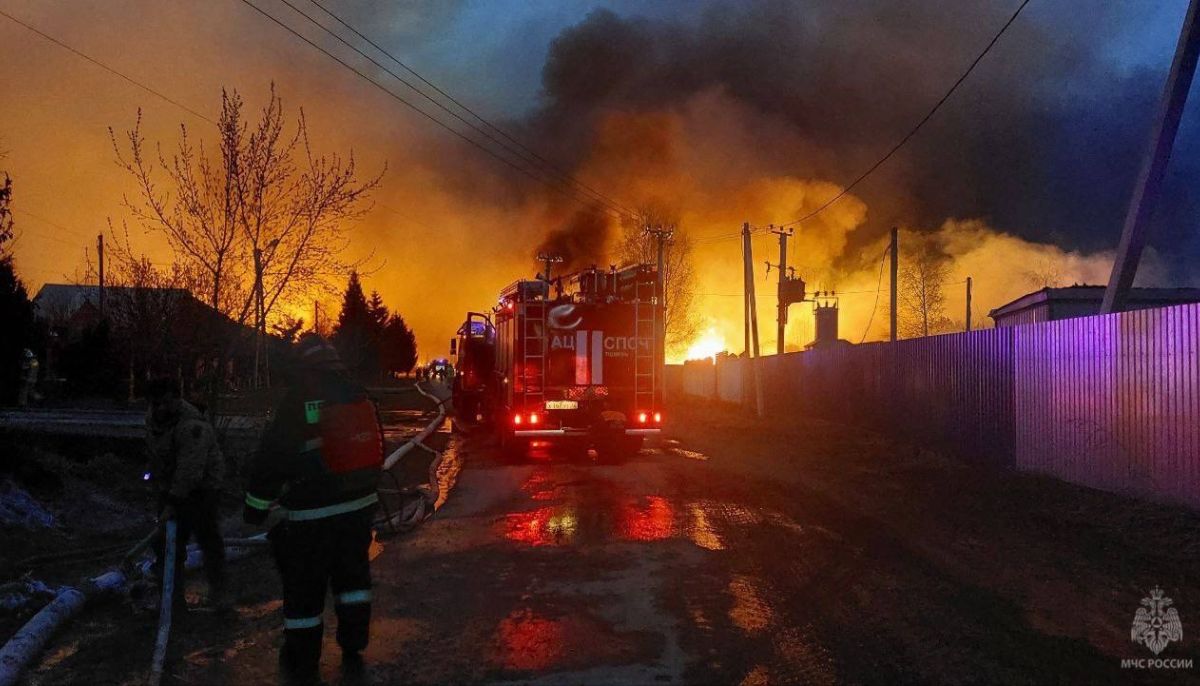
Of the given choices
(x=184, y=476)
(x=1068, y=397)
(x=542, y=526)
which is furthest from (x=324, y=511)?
(x=1068, y=397)

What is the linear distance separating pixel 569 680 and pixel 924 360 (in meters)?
13.8

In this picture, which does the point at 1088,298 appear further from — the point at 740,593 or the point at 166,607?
the point at 166,607

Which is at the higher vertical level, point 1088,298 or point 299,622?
point 1088,298

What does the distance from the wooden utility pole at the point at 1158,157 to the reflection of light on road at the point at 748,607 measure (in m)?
8.21

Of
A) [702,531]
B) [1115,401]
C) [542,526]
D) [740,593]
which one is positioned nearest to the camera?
[740,593]

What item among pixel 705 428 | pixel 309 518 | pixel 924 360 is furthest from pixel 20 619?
pixel 705 428

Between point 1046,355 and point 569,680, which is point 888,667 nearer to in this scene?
point 569,680

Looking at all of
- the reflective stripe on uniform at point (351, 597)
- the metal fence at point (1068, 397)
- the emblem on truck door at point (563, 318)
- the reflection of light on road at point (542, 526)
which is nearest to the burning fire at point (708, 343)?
the metal fence at point (1068, 397)

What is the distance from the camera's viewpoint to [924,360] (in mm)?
16375

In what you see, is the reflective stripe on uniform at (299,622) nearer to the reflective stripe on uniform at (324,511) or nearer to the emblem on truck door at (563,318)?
the reflective stripe on uniform at (324,511)

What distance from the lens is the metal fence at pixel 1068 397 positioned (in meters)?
8.76

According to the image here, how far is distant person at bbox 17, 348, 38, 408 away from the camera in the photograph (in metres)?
21.0

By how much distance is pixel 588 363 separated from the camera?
1422 cm

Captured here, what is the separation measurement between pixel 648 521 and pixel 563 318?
6.03 meters
